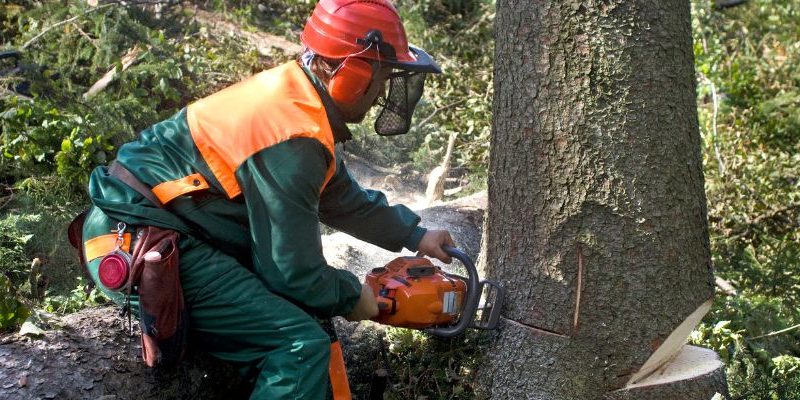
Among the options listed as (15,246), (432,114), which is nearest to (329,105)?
(15,246)

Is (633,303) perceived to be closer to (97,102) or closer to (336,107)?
(336,107)

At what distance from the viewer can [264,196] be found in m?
2.52

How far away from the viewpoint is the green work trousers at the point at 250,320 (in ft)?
8.65

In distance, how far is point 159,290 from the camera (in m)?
2.55

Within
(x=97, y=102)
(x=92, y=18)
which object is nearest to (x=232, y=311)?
(x=97, y=102)

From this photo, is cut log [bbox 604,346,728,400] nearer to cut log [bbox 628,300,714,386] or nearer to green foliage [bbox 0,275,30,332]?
cut log [bbox 628,300,714,386]

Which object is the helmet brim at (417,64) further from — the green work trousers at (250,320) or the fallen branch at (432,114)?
the fallen branch at (432,114)

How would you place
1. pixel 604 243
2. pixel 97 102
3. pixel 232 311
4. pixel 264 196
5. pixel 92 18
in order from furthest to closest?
pixel 92 18, pixel 97 102, pixel 604 243, pixel 232 311, pixel 264 196

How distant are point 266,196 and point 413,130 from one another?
413 centimetres

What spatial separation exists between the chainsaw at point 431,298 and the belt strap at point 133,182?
87 centimetres

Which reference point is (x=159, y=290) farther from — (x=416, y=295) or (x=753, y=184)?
(x=753, y=184)

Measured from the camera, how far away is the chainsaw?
9.75ft

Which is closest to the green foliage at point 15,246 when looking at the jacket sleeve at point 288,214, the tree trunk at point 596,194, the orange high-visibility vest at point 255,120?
the orange high-visibility vest at point 255,120

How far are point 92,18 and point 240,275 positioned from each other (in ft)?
12.7
